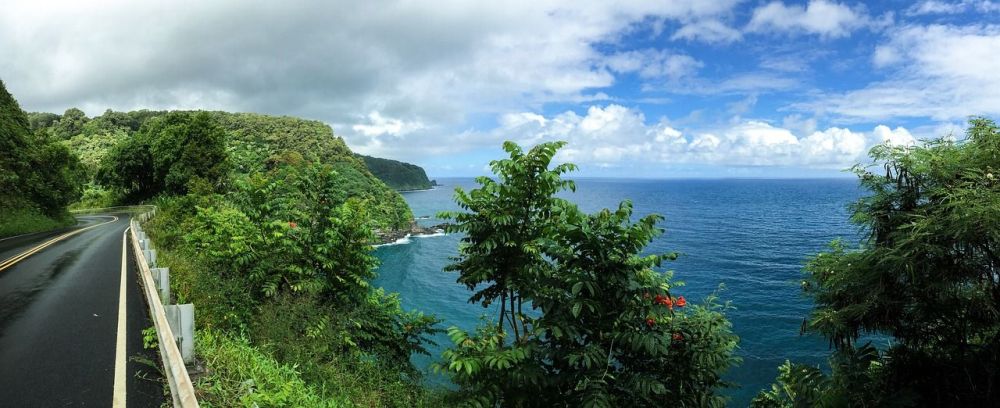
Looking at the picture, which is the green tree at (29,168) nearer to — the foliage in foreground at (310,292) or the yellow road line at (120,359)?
the foliage in foreground at (310,292)

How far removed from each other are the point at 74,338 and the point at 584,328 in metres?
9.05

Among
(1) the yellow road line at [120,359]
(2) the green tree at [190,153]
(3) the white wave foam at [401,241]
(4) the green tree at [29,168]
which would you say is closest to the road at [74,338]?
(1) the yellow road line at [120,359]

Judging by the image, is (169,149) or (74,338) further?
(169,149)

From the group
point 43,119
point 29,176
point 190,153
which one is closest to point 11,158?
point 29,176

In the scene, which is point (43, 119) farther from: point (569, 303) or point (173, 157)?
point (569, 303)

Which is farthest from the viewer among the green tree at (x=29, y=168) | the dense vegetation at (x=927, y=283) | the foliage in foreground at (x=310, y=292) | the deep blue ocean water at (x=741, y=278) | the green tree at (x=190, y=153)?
the green tree at (x=190, y=153)

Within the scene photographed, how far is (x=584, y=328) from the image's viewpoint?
258 inches

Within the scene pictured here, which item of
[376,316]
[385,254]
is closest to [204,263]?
[376,316]

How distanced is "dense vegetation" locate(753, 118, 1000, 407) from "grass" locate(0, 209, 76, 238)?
40.1m

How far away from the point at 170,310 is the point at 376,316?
18.8 feet

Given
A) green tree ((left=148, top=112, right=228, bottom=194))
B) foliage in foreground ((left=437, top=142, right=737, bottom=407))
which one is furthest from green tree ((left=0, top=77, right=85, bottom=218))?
foliage in foreground ((left=437, top=142, right=737, bottom=407))

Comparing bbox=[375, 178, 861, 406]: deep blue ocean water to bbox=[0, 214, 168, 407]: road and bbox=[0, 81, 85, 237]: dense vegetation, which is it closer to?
bbox=[0, 214, 168, 407]: road

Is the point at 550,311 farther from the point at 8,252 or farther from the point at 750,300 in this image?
the point at 750,300

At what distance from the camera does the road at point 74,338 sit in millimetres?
6559
